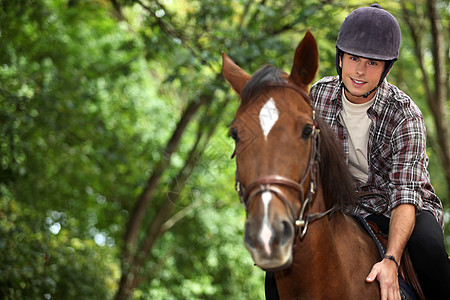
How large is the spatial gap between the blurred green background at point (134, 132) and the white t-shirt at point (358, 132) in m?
2.82

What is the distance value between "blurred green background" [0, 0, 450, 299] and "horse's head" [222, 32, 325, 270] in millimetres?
3286

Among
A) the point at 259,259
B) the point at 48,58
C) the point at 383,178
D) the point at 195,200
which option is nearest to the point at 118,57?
the point at 48,58

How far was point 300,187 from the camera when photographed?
2.70 meters

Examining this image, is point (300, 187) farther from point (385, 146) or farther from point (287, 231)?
Result: point (385, 146)

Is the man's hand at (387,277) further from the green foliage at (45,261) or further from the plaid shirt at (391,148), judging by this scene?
the green foliage at (45,261)

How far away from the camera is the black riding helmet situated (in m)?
3.44

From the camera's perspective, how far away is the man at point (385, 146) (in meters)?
3.24

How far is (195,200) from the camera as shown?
16.0 meters

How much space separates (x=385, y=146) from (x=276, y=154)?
1147 millimetres

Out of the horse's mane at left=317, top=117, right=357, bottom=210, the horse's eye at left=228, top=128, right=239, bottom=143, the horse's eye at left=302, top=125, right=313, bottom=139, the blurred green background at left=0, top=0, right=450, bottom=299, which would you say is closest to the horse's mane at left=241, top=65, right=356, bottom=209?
the horse's mane at left=317, top=117, right=357, bottom=210

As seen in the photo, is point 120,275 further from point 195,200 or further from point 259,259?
point 259,259

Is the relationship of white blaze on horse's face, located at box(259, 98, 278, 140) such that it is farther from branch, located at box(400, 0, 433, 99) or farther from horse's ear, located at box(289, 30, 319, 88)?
branch, located at box(400, 0, 433, 99)

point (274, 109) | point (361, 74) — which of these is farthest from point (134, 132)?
point (274, 109)

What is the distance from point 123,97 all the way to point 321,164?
13.0 m
